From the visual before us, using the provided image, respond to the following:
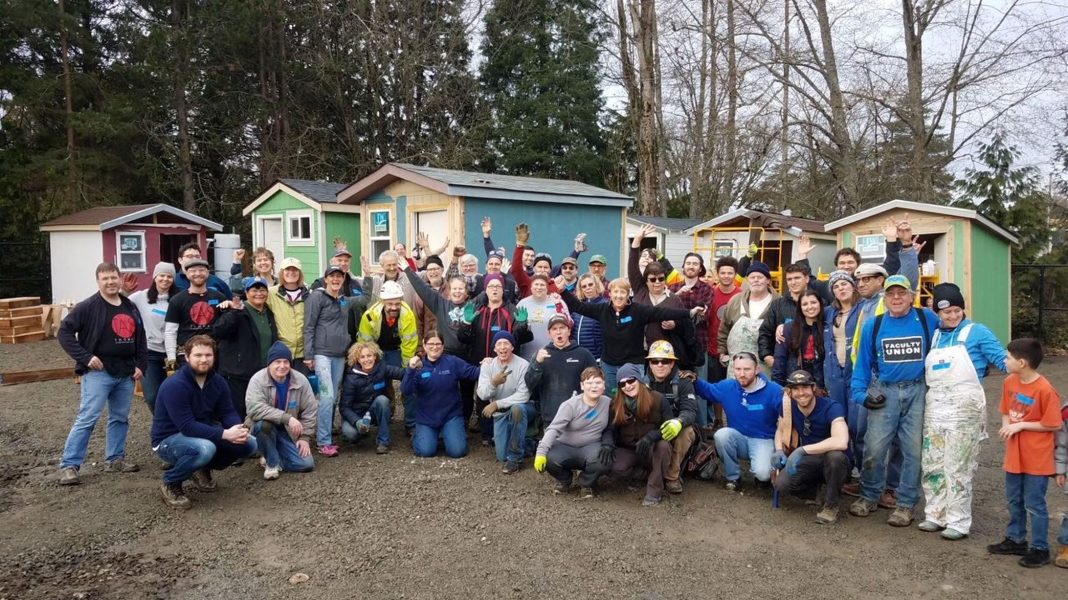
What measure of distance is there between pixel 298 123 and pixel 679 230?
14.8 m

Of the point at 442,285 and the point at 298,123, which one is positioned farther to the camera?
the point at 298,123

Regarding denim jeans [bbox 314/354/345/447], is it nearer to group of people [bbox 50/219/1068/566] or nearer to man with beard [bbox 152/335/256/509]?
group of people [bbox 50/219/1068/566]

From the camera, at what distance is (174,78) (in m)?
22.7

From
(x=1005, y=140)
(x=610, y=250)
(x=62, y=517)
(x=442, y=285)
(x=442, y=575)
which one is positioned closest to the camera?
(x=442, y=575)

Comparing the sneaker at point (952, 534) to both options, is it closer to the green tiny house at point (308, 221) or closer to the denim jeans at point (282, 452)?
the denim jeans at point (282, 452)

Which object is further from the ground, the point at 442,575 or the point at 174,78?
the point at 174,78

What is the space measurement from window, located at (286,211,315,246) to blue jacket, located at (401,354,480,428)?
10622 mm

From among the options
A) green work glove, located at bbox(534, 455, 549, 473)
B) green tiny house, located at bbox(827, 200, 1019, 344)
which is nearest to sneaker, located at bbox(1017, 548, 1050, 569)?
green work glove, located at bbox(534, 455, 549, 473)

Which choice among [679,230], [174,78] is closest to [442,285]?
[679,230]

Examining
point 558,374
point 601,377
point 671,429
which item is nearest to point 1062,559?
point 671,429

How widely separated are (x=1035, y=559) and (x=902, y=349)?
1.33m

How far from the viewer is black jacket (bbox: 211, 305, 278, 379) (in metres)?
5.80

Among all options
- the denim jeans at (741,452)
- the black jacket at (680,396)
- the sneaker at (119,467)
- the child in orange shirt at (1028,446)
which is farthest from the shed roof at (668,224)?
the child in orange shirt at (1028,446)

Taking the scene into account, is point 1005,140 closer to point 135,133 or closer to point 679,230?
point 679,230
